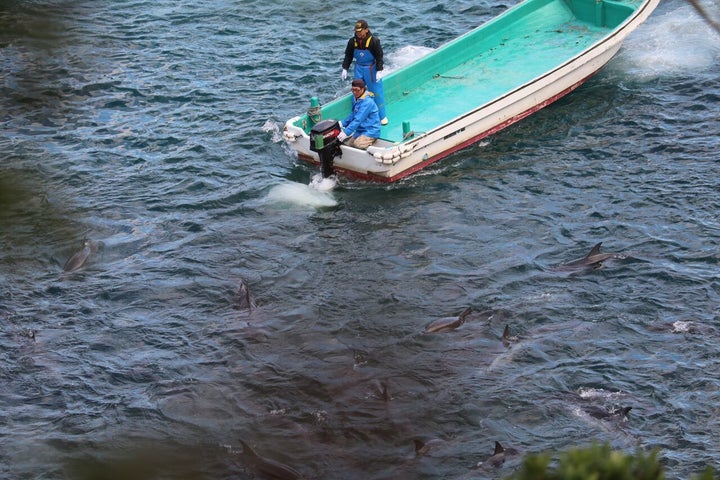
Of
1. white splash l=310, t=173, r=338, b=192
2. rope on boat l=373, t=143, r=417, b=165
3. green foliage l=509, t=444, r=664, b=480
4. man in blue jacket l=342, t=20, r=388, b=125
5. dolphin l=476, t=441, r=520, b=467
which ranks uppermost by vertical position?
green foliage l=509, t=444, r=664, b=480

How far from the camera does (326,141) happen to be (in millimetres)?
15008

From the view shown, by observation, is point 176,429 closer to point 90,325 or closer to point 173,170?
point 90,325

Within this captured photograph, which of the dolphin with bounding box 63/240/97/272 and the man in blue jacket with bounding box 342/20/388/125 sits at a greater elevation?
the man in blue jacket with bounding box 342/20/388/125

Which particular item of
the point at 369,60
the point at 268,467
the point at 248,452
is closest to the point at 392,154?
the point at 369,60

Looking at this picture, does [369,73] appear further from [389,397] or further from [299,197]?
[389,397]

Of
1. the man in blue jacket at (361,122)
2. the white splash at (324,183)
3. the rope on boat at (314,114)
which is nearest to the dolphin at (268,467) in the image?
the white splash at (324,183)

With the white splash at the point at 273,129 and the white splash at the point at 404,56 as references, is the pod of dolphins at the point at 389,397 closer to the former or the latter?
the white splash at the point at 273,129

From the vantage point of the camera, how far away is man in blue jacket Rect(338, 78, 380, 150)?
50.4 feet

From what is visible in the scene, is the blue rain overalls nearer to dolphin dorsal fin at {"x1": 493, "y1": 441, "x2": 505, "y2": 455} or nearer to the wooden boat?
the wooden boat

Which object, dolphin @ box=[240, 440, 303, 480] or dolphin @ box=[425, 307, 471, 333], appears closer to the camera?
dolphin @ box=[240, 440, 303, 480]

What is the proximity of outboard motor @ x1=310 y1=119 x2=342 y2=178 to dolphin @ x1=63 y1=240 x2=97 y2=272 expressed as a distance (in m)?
3.93

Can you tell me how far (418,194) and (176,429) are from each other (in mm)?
6506

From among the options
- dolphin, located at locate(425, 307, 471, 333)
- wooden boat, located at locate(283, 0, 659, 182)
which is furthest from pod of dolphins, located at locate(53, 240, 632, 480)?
wooden boat, located at locate(283, 0, 659, 182)

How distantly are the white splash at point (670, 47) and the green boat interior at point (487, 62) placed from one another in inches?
37.2
